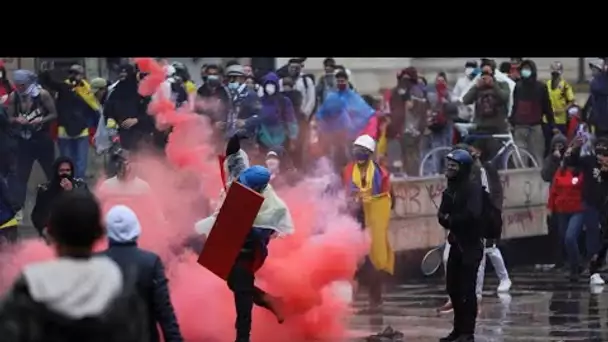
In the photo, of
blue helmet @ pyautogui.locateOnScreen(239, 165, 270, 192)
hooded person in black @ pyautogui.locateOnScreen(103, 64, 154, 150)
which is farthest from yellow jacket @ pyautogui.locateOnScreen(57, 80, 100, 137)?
blue helmet @ pyautogui.locateOnScreen(239, 165, 270, 192)

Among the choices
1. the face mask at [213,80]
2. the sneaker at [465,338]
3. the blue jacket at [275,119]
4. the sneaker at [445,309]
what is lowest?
the sneaker at [465,338]

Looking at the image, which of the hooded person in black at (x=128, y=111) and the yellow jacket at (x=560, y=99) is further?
the yellow jacket at (x=560, y=99)

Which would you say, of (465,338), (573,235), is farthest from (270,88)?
(465,338)

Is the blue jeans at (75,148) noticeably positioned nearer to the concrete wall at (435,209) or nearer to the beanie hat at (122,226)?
the concrete wall at (435,209)

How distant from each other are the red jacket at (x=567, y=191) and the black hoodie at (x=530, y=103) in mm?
2395

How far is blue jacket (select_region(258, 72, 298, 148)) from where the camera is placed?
20266mm

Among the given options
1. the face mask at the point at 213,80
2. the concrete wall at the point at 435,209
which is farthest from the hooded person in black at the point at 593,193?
the face mask at the point at 213,80

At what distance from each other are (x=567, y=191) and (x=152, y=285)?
11.7 m

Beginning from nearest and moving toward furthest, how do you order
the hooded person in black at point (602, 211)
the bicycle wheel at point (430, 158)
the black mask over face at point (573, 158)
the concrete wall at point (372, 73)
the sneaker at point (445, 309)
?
1. the sneaker at point (445, 309)
2. the hooded person in black at point (602, 211)
3. the black mask over face at point (573, 158)
4. the bicycle wheel at point (430, 158)
5. the concrete wall at point (372, 73)

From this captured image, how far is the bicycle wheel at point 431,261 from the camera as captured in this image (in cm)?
1891

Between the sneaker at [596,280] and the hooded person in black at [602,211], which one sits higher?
the hooded person in black at [602,211]

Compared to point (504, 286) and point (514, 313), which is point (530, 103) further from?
point (514, 313)
